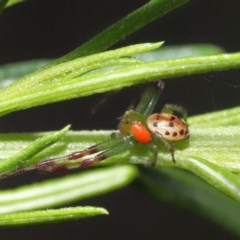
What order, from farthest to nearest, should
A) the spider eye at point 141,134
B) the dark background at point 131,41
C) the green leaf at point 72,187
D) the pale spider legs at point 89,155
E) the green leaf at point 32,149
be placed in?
the dark background at point 131,41
the green leaf at point 72,187
the spider eye at point 141,134
the pale spider legs at point 89,155
the green leaf at point 32,149

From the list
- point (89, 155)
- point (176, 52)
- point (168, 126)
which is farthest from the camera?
point (176, 52)

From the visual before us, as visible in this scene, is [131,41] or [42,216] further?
[131,41]

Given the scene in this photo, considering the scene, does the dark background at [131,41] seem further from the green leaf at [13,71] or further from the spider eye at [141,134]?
the spider eye at [141,134]

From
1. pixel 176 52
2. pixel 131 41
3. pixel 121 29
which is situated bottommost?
pixel 121 29

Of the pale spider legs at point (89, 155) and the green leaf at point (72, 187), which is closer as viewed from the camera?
the pale spider legs at point (89, 155)

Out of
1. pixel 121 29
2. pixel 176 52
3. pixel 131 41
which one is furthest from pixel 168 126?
pixel 131 41

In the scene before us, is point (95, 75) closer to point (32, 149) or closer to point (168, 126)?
point (32, 149)

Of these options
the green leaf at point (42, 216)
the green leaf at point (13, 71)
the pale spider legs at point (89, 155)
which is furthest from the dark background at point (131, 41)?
the green leaf at point (42, 216)
